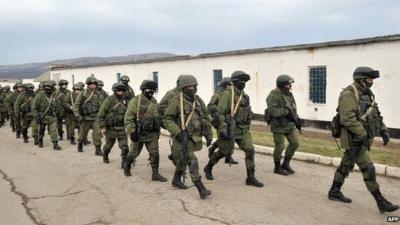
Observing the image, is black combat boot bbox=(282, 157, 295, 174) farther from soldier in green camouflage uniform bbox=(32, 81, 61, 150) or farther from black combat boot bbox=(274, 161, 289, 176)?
soldier in green camouflage uniform bbox=(32, 81, 61, 150)

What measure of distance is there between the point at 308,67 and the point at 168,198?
38.8 ft

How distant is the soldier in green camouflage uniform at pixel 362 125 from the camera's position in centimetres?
610

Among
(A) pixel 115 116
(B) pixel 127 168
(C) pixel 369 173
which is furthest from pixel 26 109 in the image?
(C) pixel 369 173

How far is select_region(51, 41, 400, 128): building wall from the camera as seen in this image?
14633 millimetres

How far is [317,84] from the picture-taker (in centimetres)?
1736

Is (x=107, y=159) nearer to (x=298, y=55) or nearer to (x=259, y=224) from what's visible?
(x=259, y=224)

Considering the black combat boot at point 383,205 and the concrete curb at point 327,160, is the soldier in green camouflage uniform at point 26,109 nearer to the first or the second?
the concrete curb at point 327,160

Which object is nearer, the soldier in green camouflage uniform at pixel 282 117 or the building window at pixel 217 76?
the soldier in green camouflage uniform at pixel 282 117

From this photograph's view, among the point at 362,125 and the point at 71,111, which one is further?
the point at 71,111

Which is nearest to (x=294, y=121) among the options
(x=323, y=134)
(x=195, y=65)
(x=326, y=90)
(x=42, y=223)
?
(x=42, y=223)

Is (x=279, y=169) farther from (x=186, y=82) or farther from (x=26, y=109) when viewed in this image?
(x=26, y=109)

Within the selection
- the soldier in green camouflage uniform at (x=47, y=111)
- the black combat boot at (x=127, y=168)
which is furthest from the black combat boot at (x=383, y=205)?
the soldier in green camouflage uniform at (x=47, y=111)

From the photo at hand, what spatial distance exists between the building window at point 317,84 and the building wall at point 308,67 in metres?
0.16

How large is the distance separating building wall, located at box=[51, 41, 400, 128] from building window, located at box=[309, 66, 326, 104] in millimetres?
159
